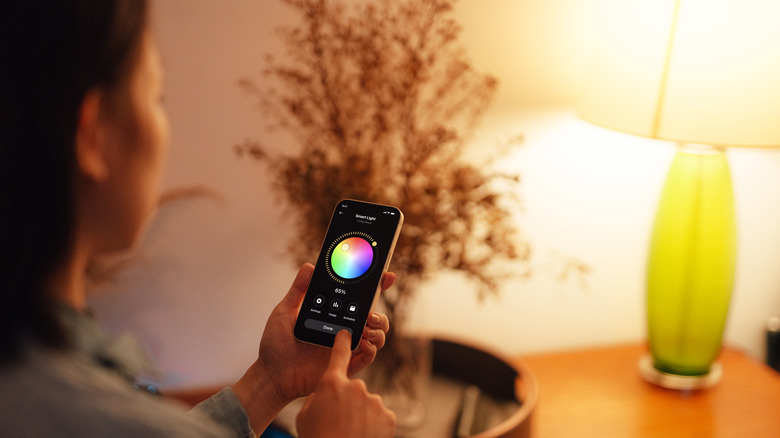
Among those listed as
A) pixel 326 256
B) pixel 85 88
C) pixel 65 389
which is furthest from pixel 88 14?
pixel 326 256

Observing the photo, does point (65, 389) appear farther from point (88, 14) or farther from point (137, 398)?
point (88, 14)

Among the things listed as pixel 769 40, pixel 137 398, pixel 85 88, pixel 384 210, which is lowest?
pixel 137 398

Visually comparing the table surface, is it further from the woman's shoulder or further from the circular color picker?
the woman's shoulder

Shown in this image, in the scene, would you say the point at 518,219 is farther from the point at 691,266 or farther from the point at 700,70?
the point at 700,70

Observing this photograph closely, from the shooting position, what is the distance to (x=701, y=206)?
103cm

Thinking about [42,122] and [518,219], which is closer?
[42,122]

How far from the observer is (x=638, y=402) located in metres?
1.10

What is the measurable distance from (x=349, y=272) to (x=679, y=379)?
2.26ft

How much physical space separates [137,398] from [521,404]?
648 millimetres

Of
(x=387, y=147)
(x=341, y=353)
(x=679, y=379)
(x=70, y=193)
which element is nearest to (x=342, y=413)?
(x=341, y=353)

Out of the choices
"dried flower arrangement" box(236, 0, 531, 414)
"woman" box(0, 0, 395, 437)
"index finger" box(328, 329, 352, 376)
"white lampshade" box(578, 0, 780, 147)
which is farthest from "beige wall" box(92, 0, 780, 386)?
"woman" box(0, 0, 395, 437)

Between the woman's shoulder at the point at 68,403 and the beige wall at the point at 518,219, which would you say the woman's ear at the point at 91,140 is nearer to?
the woman's shoulder at the point at 68,403

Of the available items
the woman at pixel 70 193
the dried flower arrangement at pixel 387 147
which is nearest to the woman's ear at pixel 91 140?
the woman at pixel 70 193

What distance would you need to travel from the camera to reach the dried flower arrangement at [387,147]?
3.02 feet
